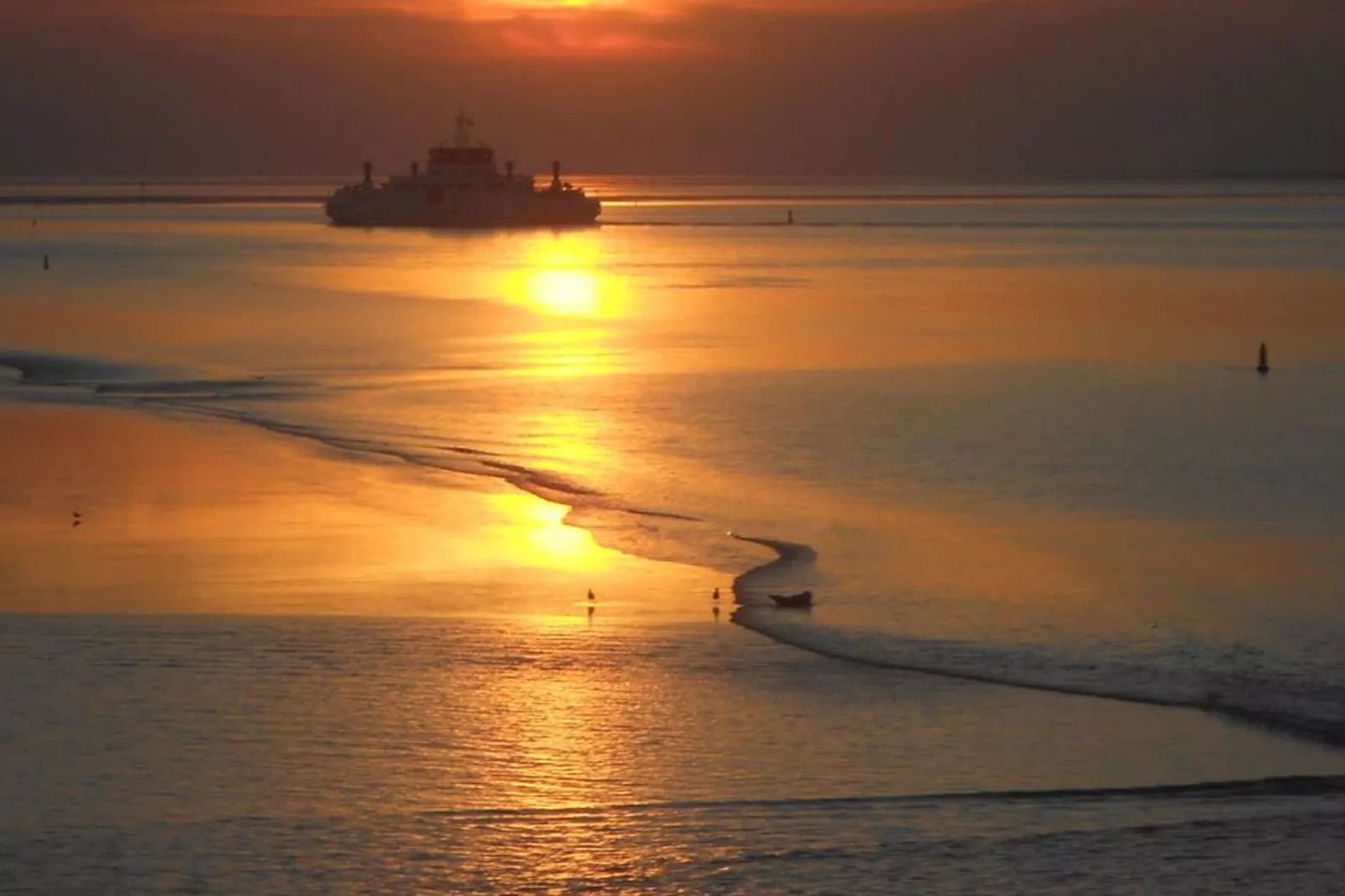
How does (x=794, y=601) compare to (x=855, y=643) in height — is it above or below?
above

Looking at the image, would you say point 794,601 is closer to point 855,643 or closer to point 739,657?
point 855,643

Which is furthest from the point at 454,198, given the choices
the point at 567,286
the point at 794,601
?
the point at 794,601

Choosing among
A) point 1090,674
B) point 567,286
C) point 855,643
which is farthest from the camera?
point 567,286

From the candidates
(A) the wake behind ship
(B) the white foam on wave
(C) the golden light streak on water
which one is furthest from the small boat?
(A) the wake behind ship

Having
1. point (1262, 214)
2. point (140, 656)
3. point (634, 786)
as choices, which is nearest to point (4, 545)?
point (140, 656)

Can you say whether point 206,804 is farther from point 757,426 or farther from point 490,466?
point 757,426

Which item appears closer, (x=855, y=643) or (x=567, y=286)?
(x=855, y=643)

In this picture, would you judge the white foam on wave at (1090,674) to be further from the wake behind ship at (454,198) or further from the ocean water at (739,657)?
the wake behind ship at (454,198)
